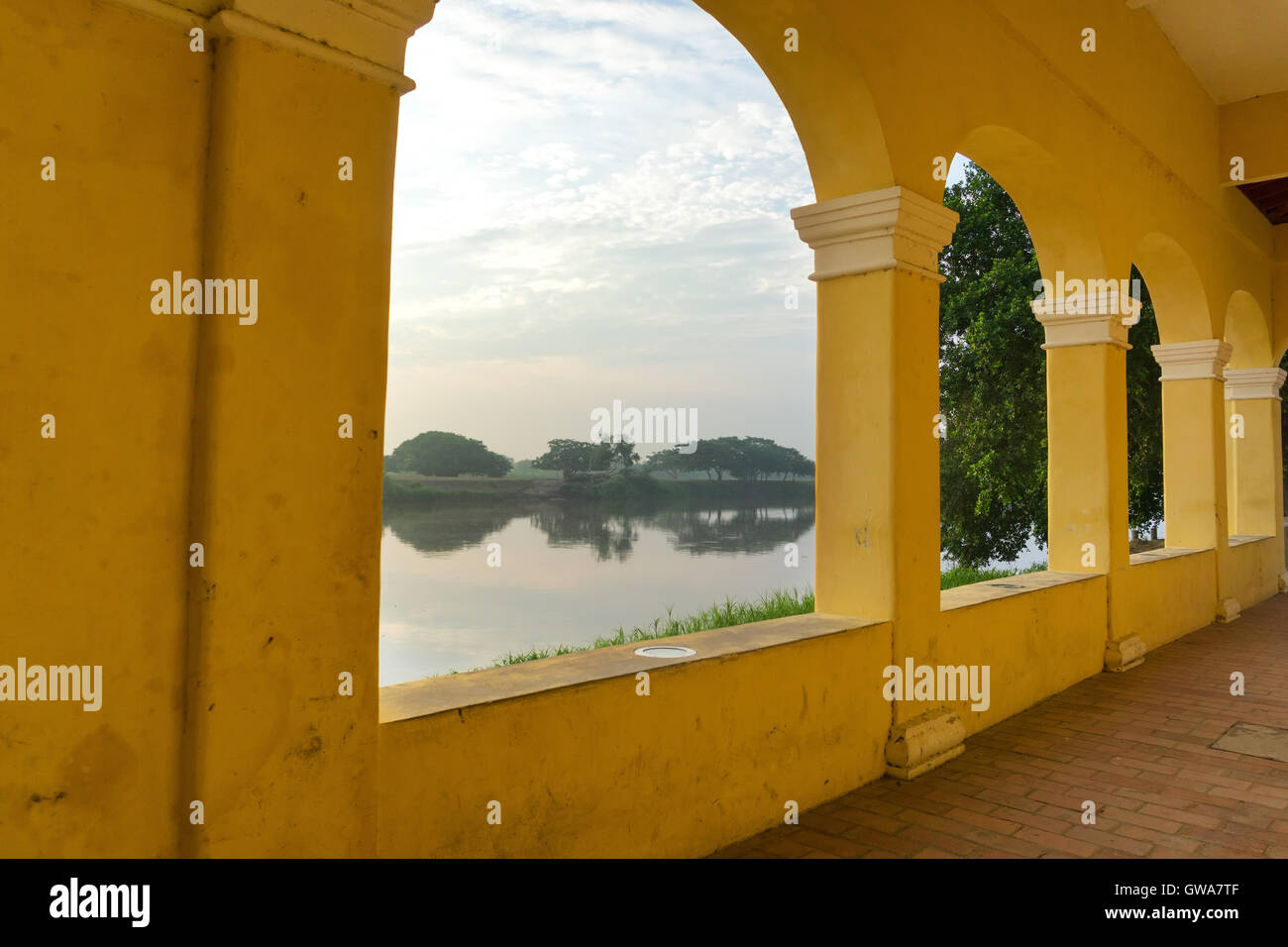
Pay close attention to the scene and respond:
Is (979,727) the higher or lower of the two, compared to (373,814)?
lower

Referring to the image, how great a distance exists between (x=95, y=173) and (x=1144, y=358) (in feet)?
48.3

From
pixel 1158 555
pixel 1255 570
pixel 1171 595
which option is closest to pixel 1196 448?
pixel 1158 555

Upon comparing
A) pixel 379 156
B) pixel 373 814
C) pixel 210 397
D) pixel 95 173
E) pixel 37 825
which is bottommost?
pixel 373 814

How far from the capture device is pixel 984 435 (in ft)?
47.8

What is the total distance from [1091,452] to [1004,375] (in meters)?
8.57

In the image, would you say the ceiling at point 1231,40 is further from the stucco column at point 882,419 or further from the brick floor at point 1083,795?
the brick floor at point 1083,795

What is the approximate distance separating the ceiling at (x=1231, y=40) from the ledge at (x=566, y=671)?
19.6ft

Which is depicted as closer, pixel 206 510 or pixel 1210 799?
pixel 206 510

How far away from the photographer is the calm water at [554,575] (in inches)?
562

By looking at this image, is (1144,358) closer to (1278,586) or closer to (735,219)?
(1278,586)

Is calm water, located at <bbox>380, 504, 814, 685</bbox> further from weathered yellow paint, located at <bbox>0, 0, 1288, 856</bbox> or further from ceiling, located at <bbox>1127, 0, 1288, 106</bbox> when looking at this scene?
weathered yellow paint, located at <bbox>0, 0, 1288, 856</bbox>

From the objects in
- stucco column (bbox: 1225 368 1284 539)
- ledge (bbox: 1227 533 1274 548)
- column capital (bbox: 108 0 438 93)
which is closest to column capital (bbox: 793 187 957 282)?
column capital (bbox: 108 0 438 93)
